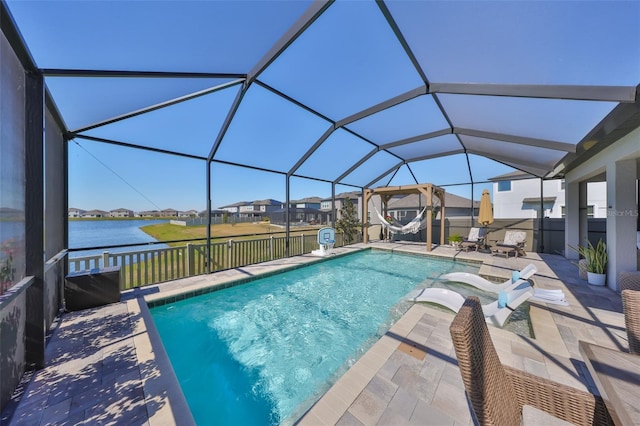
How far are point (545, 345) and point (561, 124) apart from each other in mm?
3494

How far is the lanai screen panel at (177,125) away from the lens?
159 inches

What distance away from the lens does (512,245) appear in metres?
7.80

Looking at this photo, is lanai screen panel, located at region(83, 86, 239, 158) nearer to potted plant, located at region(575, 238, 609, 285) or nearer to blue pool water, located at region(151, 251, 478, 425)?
blue pool water, located at region(151, 251, 478, 425)

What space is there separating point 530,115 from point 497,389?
4562 mm

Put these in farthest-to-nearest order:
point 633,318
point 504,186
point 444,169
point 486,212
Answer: point 504,186 → point 444,169 → point 486,212 → point 633,318

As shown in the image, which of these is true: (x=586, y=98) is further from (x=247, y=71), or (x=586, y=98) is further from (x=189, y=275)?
(x=189, y=275)

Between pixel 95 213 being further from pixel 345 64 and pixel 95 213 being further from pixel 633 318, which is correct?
pixel 633 318

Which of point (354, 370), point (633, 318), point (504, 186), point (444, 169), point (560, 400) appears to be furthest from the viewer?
point (504, 186)

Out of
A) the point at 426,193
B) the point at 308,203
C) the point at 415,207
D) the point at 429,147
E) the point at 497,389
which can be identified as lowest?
the point at 497,389

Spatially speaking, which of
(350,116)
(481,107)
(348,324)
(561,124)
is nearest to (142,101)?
(350,116)

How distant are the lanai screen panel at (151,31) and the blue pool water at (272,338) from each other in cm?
366

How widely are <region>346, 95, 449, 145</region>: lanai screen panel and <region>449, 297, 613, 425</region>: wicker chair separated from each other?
500 cm

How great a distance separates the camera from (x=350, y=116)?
6.01 m

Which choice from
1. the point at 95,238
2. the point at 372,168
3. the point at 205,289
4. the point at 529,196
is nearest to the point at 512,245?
the point at 372,168
